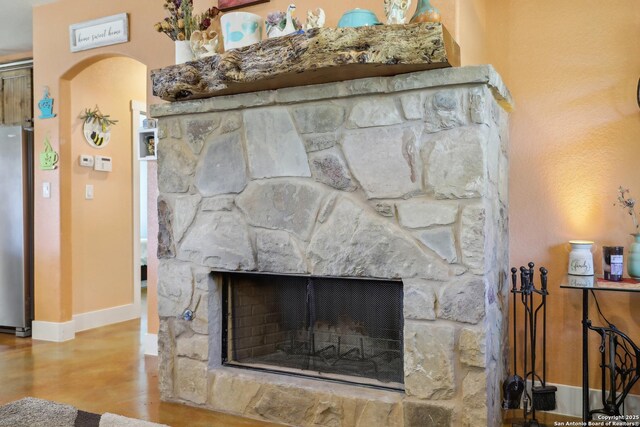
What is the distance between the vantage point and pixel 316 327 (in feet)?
8.52

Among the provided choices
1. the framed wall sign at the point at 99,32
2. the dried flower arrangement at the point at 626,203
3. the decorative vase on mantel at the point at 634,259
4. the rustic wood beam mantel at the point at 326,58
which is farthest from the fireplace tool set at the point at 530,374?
the framed wall sign at the point at 99,32

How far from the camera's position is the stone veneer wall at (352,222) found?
81.9 inches

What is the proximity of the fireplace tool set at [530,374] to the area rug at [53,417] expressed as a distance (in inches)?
63.9

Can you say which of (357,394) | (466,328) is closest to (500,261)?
(466,328)

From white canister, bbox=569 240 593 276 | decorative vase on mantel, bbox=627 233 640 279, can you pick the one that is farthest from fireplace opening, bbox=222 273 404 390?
decorative vase on mantel, bbox=627 233 640 279

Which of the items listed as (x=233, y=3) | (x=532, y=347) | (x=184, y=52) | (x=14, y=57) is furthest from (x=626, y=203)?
(x=14, y=57)

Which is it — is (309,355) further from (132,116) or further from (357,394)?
(132,116)

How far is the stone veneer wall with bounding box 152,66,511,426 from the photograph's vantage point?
2080 mm

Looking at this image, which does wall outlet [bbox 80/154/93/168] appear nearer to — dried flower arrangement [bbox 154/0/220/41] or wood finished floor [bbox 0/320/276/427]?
wood finished floor [bbox 0/320/276/427]

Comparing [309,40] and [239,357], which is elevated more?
[309,40]

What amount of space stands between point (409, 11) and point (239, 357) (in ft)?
6.17

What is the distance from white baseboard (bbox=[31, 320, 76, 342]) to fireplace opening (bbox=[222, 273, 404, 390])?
2064 mm

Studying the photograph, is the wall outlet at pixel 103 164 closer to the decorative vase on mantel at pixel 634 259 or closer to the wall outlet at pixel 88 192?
the wall outlet at pixel 88 192

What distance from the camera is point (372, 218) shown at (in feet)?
7.35
